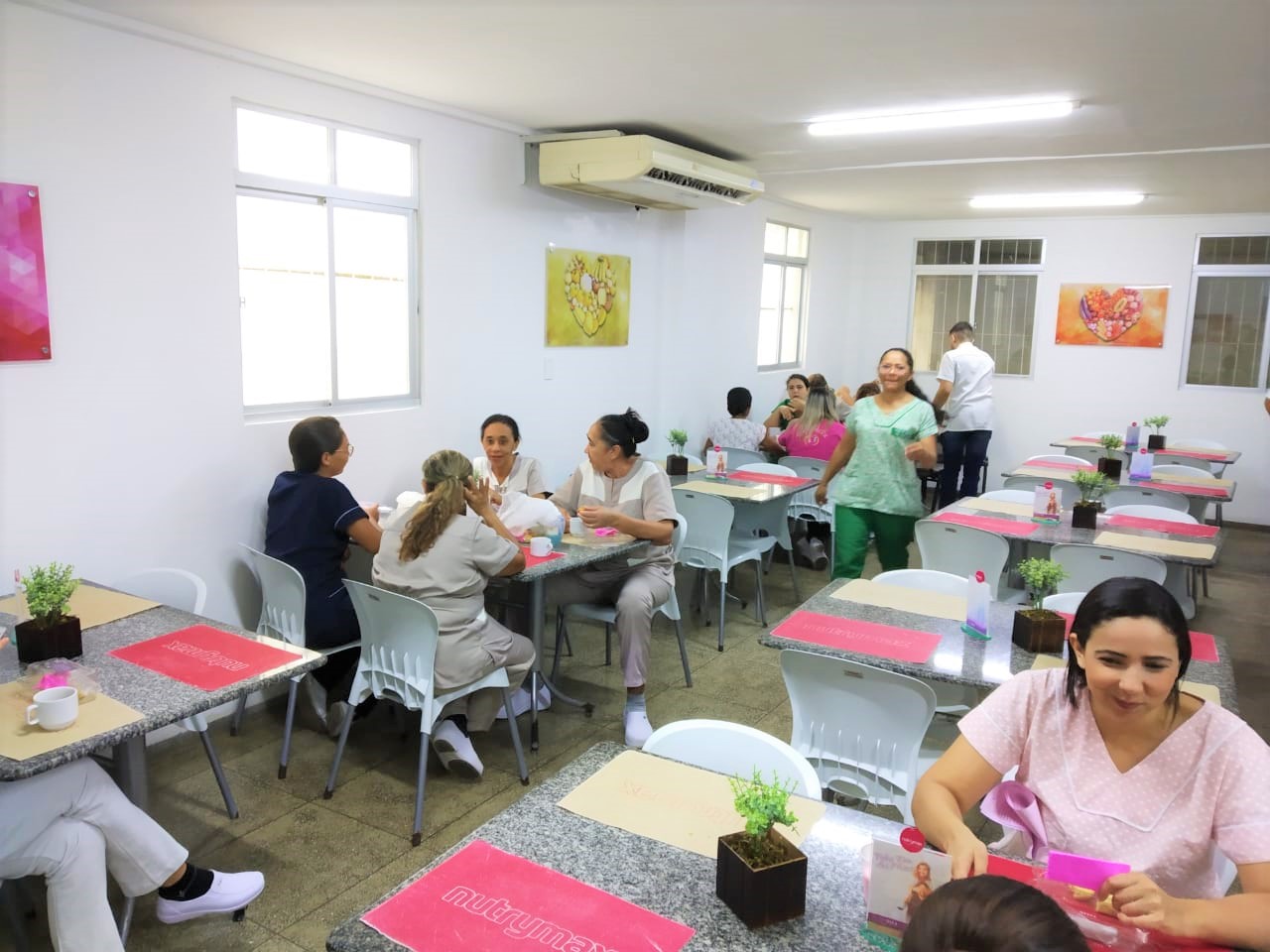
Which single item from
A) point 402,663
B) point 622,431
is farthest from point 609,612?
point 402,663

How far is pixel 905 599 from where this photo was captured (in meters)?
2.89

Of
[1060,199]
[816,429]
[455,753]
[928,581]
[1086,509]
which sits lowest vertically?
[455,753]

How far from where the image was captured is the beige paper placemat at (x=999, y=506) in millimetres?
4219

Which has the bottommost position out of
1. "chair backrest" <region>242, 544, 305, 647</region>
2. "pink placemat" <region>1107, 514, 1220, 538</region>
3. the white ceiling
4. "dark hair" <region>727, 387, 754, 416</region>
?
"chair backrest" <region>242, 544, 305, 647</region>

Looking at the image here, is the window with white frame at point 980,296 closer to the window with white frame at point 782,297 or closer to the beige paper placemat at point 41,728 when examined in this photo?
the window with white frame at point 782,297

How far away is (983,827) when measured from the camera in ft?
9.35

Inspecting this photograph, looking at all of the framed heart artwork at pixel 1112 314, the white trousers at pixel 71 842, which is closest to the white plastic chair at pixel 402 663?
the white trousers at pixel 71 842

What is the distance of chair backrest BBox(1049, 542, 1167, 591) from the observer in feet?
11.0

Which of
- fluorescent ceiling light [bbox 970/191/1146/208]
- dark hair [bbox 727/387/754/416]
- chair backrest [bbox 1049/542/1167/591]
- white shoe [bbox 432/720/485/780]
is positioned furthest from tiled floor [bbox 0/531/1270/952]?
fluorescent ceiling light [bbox 970/191/1146/208]

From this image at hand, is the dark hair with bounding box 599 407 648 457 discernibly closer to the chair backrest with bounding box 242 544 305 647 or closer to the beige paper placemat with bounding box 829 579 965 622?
the beige paper placemat with bounding box 829 579 965 622

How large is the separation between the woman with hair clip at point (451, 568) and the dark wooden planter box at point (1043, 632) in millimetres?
1627

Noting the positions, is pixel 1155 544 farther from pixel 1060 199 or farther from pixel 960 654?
pixel 1060 199

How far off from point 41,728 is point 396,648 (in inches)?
44.2

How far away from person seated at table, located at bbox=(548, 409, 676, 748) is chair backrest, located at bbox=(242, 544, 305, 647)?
3.38ft
